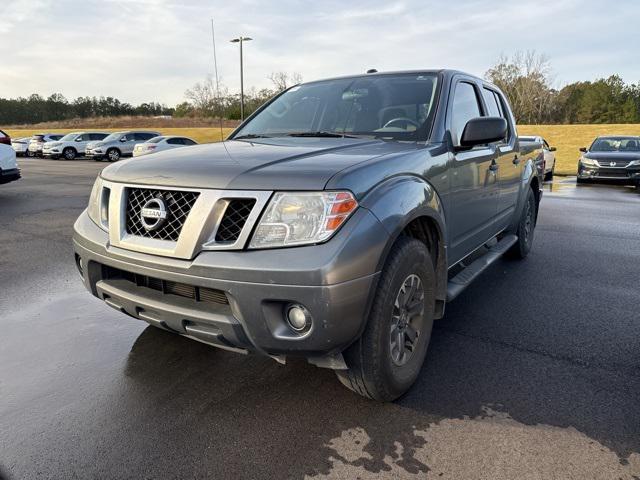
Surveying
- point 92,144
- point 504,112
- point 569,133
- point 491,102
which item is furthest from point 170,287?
point 569,133

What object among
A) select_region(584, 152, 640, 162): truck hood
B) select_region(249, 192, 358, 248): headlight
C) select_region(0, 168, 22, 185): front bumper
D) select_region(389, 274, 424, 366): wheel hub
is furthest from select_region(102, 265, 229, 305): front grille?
select_region(584, 152, 640, 162): truck hood

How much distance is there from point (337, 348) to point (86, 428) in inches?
53.3

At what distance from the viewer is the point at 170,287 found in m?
2.37

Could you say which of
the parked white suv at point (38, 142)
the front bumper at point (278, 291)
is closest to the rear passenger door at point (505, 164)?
the front bumper at point (278, 291)

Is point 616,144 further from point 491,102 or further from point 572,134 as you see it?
point 572,134

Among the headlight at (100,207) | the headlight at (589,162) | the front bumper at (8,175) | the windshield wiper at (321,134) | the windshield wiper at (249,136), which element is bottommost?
the headlight at (589,162)

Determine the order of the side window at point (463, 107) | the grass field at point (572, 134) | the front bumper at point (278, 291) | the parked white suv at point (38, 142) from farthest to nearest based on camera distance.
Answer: the parked white suv at point (38, 142) → the grass field at point (572, 134) → the side window at point (463, 107) → the front bumper at point (278, 291)

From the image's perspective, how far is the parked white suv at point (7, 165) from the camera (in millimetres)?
9797

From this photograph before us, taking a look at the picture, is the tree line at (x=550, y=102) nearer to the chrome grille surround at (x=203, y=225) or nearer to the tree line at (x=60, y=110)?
the tree line at (x=60, y=110)

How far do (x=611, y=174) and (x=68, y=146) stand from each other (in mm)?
28684

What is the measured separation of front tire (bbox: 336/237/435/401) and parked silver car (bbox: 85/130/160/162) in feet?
89.7

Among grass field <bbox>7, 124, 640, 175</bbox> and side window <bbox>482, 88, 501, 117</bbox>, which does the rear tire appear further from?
grass field <bbox>7, 124, 640, 175</bbox>

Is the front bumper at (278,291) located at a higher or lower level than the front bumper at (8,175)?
higher

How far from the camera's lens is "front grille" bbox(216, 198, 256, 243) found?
211 cm
